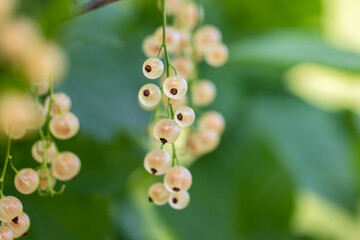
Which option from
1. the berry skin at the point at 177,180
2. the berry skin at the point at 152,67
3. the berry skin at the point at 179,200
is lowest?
the berry skin at the point at 179,200

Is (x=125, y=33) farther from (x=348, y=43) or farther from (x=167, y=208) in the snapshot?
(x=348, y=43)

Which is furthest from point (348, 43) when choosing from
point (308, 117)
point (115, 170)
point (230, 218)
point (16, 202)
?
point (16, 202)

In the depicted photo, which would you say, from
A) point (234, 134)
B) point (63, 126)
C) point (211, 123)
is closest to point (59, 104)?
point (63, 126)

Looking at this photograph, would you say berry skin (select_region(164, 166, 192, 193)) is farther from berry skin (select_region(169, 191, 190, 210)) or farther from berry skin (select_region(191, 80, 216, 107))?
berry skin (select_region(191, 80, 216, 107))

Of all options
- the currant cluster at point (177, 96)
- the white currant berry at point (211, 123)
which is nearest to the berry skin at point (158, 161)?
the currant cluster at point (177, 96)

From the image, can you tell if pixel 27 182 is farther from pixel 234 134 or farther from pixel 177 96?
pixel 234 134

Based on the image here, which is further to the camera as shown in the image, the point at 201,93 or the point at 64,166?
the point at 201,93

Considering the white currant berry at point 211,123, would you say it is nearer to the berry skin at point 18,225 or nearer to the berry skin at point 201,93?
the berry skin at point 201,93

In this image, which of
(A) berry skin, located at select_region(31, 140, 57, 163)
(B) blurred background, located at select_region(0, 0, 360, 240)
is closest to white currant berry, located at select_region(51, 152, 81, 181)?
(A) berry skin, located at select_region(31, 140, 57, 163)
